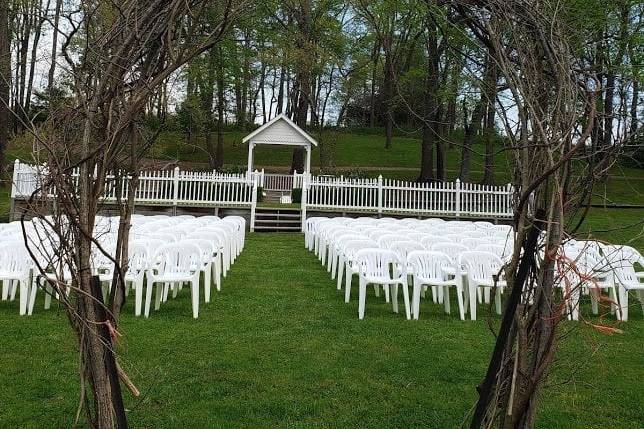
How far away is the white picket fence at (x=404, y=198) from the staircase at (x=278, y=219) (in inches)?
23.9

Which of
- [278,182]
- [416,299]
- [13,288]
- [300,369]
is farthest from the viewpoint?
[278,182]

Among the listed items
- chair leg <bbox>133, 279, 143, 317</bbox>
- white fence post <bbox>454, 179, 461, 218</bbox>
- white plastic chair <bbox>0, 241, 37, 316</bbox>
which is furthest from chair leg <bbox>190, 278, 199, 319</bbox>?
white fence post <bbox>454, 179, 461, 218</bbox>

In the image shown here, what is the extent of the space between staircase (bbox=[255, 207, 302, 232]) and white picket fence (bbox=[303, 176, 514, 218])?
23.9 inches

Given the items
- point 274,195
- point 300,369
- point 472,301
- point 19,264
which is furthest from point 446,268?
point 274,195

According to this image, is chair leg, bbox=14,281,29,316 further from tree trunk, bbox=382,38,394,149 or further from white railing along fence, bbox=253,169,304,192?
white railing along fence, bbox=253,169,304,192

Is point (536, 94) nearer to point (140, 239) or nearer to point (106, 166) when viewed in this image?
point (106, 166)

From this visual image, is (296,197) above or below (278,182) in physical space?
below

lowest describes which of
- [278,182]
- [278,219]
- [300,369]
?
[300,369]

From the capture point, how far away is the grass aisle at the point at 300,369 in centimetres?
341

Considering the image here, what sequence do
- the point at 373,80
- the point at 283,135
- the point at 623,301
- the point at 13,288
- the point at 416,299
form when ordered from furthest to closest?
the point at 373,80 → the point at 283,135 → the point at 623,301 → the point at 13,288 → the point at 416,299

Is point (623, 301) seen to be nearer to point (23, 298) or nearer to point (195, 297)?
point (195, 297)

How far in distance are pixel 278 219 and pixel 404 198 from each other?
4.32m

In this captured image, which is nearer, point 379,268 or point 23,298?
point 23,298

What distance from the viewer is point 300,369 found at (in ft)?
14.1
